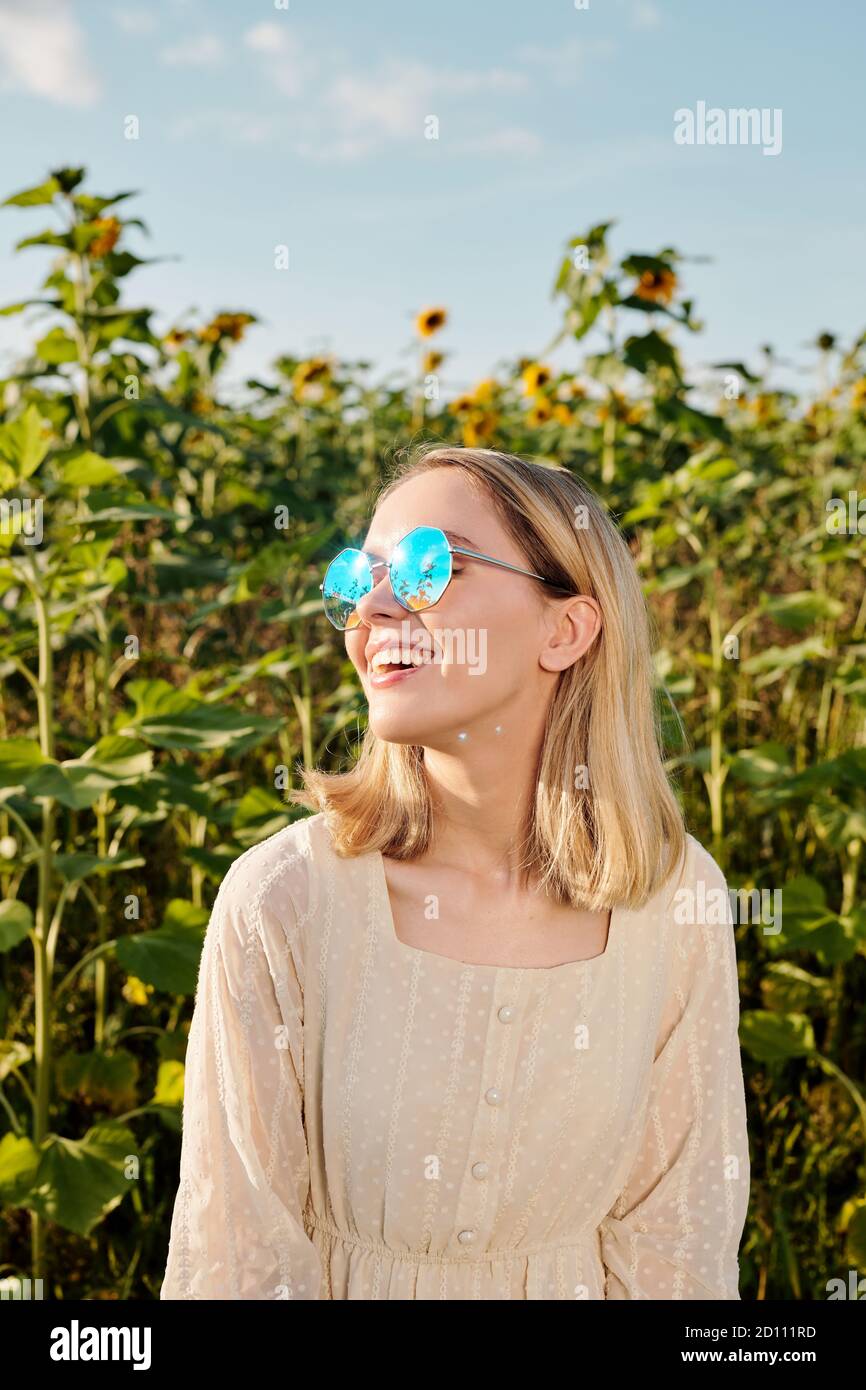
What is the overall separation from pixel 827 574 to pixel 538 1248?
4.11 m

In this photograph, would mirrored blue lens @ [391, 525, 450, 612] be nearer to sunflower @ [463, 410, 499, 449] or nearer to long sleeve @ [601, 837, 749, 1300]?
long sleeve @ [601, 837, 749, 1300]

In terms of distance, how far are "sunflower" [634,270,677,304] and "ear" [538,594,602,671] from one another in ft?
8.71

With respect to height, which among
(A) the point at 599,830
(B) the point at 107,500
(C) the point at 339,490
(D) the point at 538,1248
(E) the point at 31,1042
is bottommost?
(E) the point at 31,1042

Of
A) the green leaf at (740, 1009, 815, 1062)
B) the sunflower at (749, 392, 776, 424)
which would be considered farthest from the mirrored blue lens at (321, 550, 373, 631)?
the sunflower at (749, 392, 776, 424)

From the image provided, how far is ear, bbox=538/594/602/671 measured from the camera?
4.95 ft

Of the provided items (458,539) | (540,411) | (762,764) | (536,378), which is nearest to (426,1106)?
(458,539)

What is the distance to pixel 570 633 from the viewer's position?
1527 mm

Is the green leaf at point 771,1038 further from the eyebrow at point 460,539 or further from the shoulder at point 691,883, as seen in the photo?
the eyebrow at point 460,539

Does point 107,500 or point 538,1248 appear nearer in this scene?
point 538,1248

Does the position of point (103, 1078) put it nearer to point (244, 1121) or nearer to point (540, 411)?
point (244, 1121)

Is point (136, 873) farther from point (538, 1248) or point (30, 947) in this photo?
point (538, 1248)

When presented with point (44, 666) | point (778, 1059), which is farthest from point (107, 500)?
point (778, 1059)

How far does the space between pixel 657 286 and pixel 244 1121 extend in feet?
11.0

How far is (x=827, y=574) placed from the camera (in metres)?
5.12
